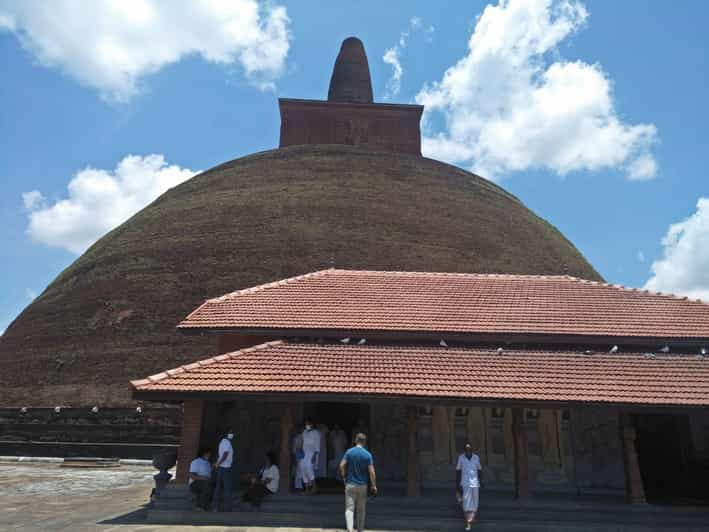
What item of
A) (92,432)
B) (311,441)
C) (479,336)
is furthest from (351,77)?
(311,441)

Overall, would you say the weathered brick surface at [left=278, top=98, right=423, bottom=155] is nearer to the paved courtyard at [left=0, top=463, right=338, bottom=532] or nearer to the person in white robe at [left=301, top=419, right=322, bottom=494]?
the paved courtyard at [left=0, top=463, right=338, bottom=532]

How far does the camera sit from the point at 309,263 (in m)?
24.7

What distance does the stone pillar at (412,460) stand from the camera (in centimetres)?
933

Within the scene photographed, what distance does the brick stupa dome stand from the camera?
71.9 ft

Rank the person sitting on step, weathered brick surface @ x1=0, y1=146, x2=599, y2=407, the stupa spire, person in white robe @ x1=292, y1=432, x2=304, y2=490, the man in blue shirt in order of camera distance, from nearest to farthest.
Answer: the man in blue shirt, the person sitting on step, person in white robe @ x1=292, y1=432, x2=304, y2=490, weathered brick surface @ x1=0, y1=146, x2=599, y2=407, the stupa spire

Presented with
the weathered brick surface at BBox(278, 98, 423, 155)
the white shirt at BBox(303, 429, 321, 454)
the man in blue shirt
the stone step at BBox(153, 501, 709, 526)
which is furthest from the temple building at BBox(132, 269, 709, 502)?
the weathered brick surface at BBox(278, 98, 423, 155)

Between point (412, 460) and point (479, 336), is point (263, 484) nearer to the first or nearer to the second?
point (412, 460)

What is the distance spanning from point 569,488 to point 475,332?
3.64 m

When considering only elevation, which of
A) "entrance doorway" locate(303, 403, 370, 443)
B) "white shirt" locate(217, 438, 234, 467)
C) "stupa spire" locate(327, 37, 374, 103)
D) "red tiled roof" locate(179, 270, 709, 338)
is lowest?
"white shirt" locate(217, 438, 234, 467)

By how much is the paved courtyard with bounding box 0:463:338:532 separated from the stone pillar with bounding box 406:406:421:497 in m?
2.17

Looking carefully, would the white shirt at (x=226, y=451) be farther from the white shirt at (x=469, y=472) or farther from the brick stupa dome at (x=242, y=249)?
the brick stupa dome at (x=242, y=249)

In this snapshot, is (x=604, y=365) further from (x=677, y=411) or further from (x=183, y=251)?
(x=183, y=251)

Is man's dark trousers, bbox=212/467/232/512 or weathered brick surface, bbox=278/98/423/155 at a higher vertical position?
weathered brick surface, bbox=278/98/423/155

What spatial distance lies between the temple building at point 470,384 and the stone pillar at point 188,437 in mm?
26
